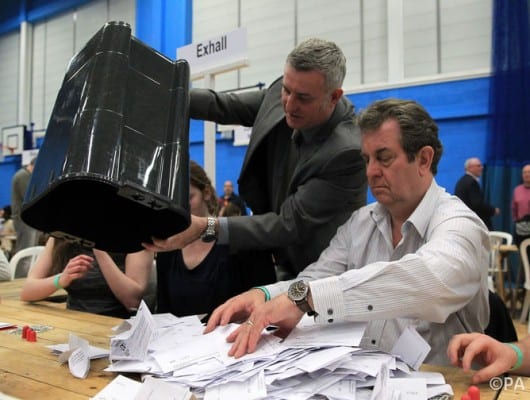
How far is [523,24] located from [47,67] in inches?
335

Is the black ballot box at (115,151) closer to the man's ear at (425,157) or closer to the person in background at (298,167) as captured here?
the person in background at (298,167)

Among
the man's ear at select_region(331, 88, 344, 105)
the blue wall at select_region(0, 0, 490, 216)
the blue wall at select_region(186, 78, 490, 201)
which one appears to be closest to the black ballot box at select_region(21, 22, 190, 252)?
the man's ear at select_region(331, 88, 344, 105)

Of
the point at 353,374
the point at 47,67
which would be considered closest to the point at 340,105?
the point at 353,374

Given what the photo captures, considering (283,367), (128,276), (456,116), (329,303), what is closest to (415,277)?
(329,303)

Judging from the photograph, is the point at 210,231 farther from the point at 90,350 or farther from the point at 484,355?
the point at 484,355

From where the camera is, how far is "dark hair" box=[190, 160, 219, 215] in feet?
5.93

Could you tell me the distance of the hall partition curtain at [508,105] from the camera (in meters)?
5.41

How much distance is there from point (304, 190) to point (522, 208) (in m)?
4.32

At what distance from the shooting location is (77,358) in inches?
37.9

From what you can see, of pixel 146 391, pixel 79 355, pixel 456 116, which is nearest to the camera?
pixel 146 391

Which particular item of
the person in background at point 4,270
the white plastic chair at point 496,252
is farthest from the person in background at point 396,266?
the white plastic chair at point 496,252

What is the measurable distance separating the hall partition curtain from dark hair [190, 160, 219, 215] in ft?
15.0

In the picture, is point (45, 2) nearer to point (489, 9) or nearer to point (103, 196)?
point (489, 9)

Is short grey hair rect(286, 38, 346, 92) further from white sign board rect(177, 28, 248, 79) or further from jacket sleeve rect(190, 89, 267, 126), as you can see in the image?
white sign board rect(177, 28, 248, 79)
